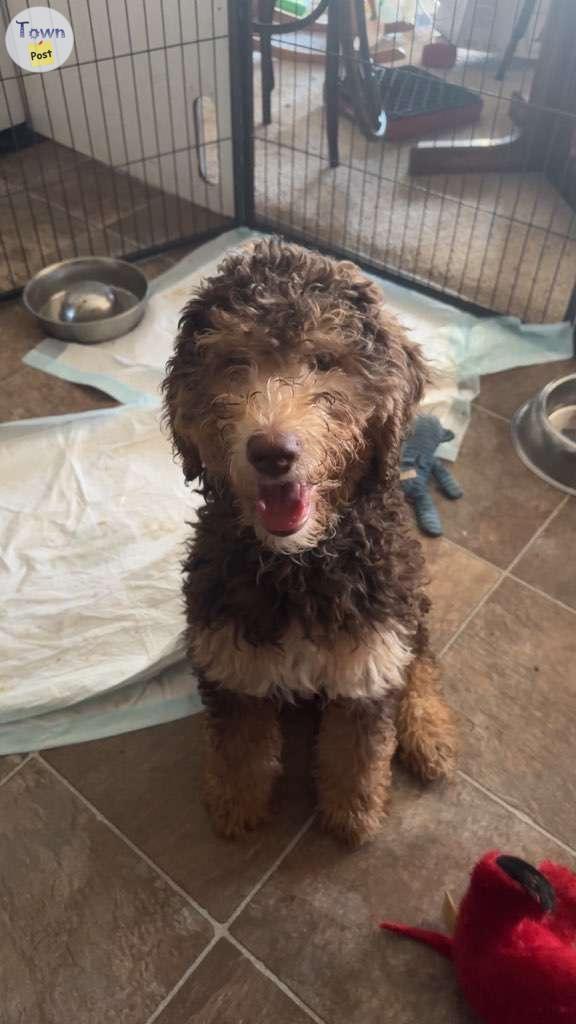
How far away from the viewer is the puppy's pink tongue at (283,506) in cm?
136

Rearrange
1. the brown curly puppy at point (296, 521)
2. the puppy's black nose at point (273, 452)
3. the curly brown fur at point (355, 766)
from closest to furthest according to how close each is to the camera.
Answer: the puppy's black nose at point (273, 452) → the brown curly puppy at point (296, 521) → the curly brown fur at point (355, 766)

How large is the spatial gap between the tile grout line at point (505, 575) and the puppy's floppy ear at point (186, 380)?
1104mm

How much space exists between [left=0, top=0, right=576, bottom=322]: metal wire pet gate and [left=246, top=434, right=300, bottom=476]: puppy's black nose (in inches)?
98.8

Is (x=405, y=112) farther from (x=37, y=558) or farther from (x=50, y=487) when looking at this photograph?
(x=37, y=558)

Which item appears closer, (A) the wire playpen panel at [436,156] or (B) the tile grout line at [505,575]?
(B) the tile grout line at [505,575]

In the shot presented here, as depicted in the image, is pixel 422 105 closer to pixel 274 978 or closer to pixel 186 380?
pixel 186 380

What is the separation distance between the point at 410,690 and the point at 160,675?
684mm

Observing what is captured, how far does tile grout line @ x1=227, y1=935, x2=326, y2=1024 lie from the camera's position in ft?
5.41

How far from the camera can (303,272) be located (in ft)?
4.74

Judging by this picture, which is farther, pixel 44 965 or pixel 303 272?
pixel 44 965

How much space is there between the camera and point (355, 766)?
1.80 metres

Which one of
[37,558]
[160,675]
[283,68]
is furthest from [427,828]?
[283,68]

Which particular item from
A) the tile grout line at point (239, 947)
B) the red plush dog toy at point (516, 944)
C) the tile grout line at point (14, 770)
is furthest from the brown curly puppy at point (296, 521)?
Result: the tile grout line at point (14, 770)

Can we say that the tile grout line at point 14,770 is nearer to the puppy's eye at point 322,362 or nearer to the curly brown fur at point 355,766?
the curly brown fur at point 355,766
